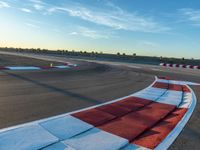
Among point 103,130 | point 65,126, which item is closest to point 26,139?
point 65,126

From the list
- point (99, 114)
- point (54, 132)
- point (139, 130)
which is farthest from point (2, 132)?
point (139, 130)

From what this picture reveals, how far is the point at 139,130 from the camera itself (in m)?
4.83

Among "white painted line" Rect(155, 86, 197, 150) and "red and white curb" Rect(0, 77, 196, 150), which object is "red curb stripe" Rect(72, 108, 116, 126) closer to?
"red and white curb" Rect(0, 77, 196, 150)

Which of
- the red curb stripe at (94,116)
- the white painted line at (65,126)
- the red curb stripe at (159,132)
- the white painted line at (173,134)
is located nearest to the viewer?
the white painted line at (173,134)

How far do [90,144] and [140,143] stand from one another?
3.20ft

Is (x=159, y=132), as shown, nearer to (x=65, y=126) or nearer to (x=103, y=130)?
(x=103, y=130)

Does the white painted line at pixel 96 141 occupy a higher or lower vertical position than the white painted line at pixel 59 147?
lower

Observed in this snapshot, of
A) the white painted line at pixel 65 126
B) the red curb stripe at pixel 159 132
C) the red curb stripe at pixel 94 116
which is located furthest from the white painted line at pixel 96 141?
the red curb stripe at pixel 94 116

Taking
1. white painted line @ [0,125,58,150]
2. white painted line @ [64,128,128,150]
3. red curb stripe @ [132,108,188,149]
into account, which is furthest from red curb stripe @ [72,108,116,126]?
white painted line @ [0,125,58,150]

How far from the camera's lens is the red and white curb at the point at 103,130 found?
387cm

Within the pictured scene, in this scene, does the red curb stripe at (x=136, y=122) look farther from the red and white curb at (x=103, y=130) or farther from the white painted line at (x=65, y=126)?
the white painted line at (x=65, y=126)

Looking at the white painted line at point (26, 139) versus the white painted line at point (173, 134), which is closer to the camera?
the white painted line at point (26, 139)

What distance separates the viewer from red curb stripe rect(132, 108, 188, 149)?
4.19 metres

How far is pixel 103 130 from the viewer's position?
4703mm
